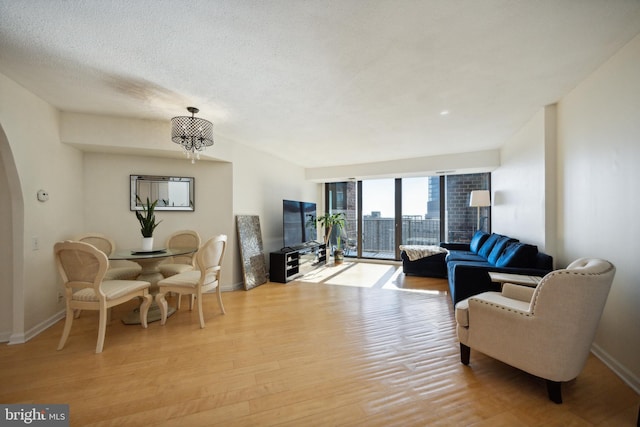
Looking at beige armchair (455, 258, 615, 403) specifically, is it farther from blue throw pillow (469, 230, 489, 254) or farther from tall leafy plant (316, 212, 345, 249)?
tall leafy plant (316, 212, 345, 249)

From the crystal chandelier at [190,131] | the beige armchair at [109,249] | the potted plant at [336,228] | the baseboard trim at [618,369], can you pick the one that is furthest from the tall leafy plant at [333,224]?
the baseboard trim at [618,369]

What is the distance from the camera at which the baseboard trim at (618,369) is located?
1.71 m

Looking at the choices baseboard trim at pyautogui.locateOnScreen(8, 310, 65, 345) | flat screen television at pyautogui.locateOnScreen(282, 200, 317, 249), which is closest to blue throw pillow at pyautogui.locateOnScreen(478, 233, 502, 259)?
flat screen television at pyautogui.locateOnScreen(282, 200, 317, 249)

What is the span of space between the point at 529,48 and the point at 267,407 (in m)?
3.11

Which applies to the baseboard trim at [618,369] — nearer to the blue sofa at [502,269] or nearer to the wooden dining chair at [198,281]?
the blue sofa at [502,269]

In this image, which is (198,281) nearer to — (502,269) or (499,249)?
(502,269)

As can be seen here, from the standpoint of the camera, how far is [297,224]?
17.2 feet

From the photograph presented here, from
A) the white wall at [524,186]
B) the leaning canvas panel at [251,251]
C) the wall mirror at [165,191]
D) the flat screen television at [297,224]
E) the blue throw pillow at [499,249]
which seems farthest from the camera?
the flat screen television at [297,224]

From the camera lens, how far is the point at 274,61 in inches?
78.2

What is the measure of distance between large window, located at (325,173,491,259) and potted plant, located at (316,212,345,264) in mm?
205

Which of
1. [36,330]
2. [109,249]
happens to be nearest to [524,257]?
[109,249]

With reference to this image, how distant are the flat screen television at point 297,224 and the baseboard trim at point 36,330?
3.13 m

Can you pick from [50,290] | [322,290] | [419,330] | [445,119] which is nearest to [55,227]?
[50,290]

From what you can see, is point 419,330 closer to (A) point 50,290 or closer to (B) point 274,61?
(B) point 274,61
